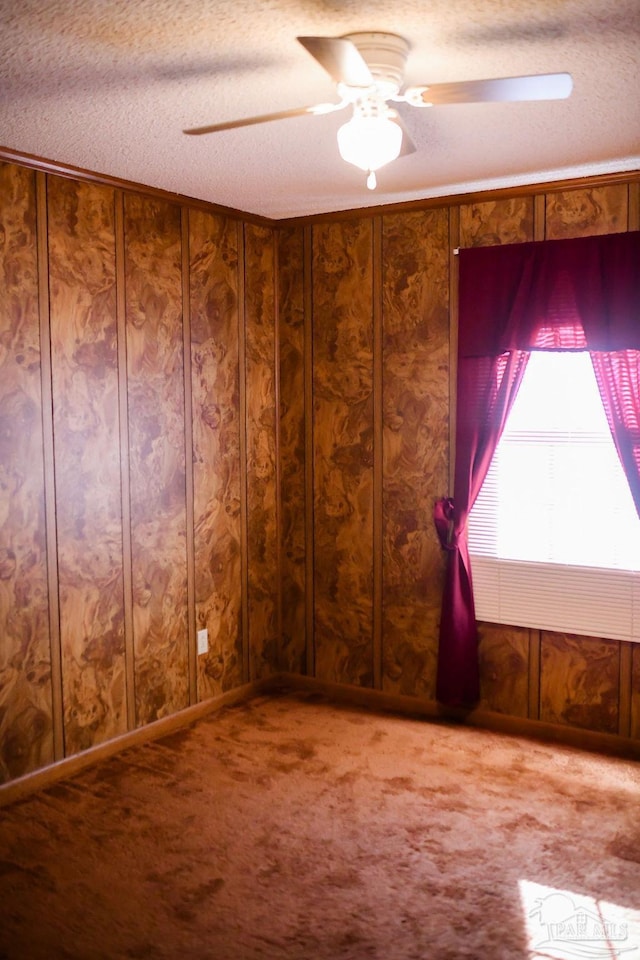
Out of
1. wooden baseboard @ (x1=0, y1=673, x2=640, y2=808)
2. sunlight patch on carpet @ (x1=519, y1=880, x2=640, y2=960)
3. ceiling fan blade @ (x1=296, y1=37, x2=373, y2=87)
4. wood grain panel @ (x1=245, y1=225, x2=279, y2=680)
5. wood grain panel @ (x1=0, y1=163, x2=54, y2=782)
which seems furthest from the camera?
wood grain panel @ (x1=245, y1=225, x2=279, y2=680)

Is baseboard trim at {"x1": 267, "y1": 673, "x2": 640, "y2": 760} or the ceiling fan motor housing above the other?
the ceiling fan motor housing

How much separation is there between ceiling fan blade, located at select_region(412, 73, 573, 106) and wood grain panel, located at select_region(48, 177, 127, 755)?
1981mm

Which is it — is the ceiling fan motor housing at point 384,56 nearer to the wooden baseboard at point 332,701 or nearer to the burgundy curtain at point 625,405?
the burgundy curtain at point 625,405

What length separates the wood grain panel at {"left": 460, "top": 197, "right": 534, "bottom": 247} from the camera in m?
4.25

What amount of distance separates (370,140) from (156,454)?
7.29 feet

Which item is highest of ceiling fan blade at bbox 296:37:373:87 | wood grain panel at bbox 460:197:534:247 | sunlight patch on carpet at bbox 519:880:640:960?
wood grain panel at bbox 460:197:534:247

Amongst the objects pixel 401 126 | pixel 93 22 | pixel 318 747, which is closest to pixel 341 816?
pixel 318 747

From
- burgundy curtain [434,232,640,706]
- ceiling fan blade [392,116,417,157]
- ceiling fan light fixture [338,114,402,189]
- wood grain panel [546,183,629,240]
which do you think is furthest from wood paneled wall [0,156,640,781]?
ceiling fan light fixture [338,114,402,189]

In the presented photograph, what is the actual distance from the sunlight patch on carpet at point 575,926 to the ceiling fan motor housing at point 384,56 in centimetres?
254

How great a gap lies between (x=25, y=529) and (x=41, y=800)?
1.10 metres

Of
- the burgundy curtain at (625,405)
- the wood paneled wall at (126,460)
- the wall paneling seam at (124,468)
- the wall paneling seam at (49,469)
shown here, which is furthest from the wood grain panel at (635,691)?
the wall paneling seam at (49,469)

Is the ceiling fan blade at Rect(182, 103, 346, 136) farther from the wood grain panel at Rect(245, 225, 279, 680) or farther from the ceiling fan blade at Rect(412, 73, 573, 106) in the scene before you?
the wood grain panel at Rect(245, 225, 279, 680)

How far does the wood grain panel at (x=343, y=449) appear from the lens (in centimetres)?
478

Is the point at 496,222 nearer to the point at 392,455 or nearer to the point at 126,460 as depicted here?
the point at 392,455
